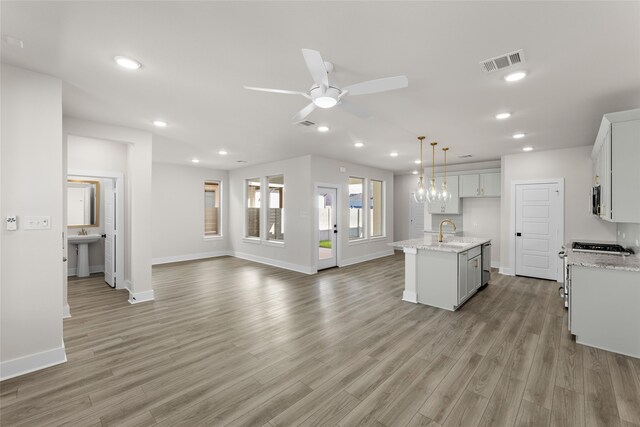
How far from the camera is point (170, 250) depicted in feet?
25.4

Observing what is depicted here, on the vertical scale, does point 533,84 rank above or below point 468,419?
above

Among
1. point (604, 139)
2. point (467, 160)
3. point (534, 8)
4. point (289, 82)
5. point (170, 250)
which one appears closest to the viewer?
point (534, 8)

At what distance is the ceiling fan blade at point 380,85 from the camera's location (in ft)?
6.62

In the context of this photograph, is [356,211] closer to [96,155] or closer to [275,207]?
[275,207]

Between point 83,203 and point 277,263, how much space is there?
15.0ft

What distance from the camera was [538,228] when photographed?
575 centimetres

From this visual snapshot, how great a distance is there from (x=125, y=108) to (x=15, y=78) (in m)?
1.02

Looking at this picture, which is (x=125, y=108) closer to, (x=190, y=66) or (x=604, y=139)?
(x=190, y=66)

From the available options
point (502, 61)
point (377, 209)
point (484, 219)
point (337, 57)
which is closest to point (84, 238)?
point (337, 57)

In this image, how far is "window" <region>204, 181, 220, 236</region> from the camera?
28.3ft

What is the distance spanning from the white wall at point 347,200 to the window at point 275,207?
1.48 m

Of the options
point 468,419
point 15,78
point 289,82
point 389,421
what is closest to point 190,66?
point 289,82

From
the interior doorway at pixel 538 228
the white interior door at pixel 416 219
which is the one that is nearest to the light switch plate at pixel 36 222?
the interior doorway at pixel 538 228

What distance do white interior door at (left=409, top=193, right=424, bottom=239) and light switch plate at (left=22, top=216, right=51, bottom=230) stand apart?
8967 mm
